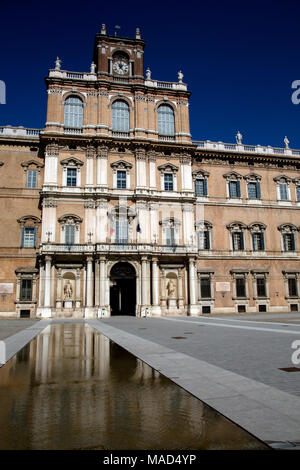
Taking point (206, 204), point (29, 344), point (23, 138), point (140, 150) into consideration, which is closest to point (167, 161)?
point (140, 150)

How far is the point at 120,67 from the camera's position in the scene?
41.2 meters

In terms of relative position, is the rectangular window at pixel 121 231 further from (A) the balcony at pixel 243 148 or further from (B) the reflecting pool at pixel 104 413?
(B) the reflecting pool at pixel 104 413

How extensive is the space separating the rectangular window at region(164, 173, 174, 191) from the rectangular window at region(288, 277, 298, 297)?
55.5ft

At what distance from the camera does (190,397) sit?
223 inches

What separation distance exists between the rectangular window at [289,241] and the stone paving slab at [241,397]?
35.7m

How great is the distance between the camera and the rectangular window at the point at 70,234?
3512 cm

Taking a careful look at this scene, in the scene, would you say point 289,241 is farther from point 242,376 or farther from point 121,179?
point 242,376

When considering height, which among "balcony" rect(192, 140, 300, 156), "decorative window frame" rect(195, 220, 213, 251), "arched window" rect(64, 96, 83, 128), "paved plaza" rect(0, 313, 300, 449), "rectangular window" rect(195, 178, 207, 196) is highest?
"arched window" rect(64, 96, 83, 128)

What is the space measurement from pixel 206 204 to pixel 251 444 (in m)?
37.0

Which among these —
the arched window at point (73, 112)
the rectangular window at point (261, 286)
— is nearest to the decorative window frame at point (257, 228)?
the rectangular window at point (261, 286)

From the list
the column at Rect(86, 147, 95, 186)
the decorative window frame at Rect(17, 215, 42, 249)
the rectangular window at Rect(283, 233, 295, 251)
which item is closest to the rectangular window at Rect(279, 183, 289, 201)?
Result: the rectangular window at Rect(283, 233, 295, 251)

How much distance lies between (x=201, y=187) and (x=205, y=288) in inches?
444

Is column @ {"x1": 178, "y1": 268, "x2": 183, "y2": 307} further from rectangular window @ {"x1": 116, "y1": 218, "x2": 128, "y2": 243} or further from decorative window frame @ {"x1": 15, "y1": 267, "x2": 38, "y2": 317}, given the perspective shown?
decorative window frame @ {"x1": 15, "y1": 267, "x2": 38, "y2": 317}

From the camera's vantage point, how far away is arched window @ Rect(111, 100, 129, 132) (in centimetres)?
3906
